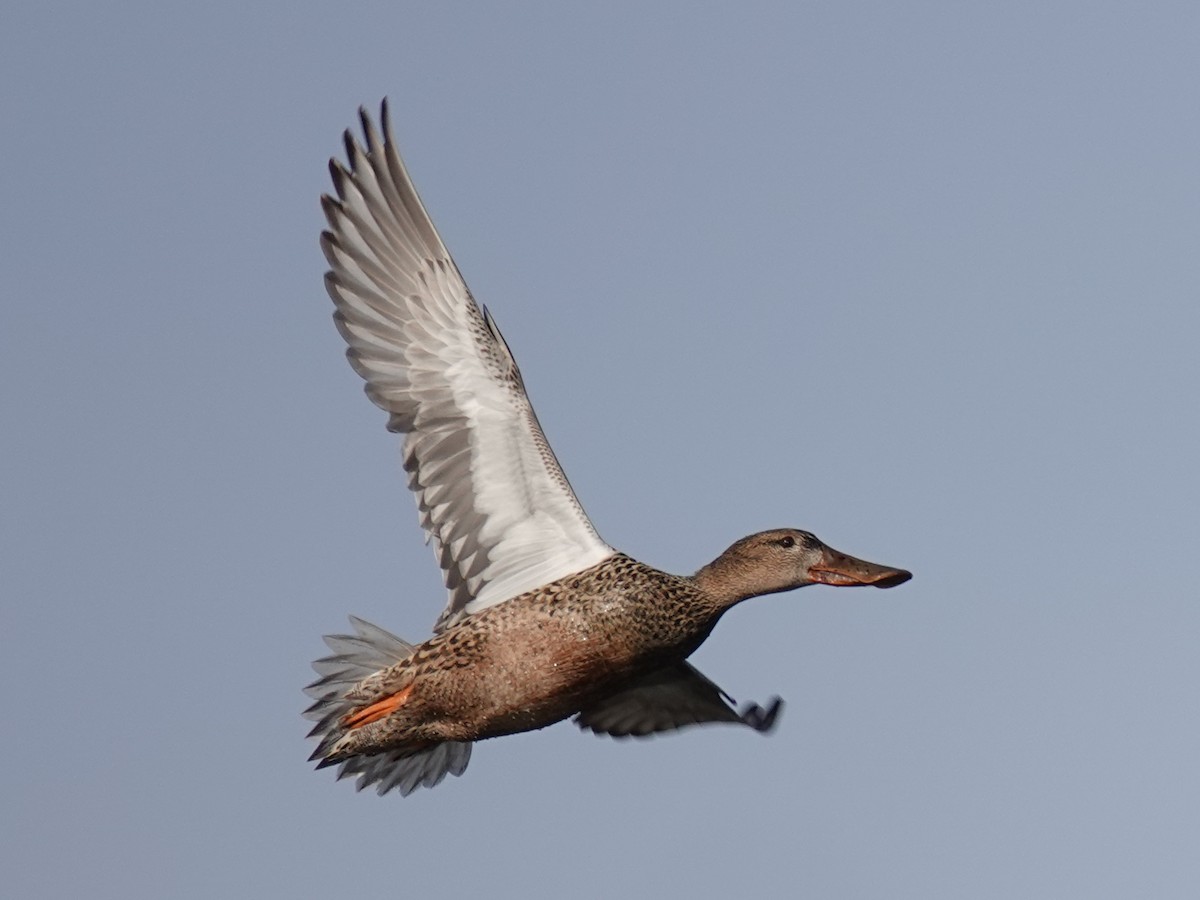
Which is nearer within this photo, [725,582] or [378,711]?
[378,711]

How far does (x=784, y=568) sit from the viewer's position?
1088 centimetres

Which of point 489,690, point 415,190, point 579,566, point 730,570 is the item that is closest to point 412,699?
point 489,690

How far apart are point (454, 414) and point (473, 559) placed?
77 cm

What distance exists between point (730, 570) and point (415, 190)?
8.55 ft

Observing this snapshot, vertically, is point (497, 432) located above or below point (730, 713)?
above

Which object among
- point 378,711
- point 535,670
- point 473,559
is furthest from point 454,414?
point 378,711

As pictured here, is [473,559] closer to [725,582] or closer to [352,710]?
[352,710]

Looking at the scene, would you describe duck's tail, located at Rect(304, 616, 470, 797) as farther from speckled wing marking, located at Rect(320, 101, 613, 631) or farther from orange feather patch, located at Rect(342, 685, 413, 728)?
speckled wing marking, located at Rect(320, 101, 613, 631)

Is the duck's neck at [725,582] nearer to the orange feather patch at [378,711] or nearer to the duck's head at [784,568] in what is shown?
the duck's head at [784,568]

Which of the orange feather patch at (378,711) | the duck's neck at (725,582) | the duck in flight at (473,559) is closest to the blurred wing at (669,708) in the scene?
the duck in flight at (473,559)

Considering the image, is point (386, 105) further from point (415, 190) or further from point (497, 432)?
point (497, 432)

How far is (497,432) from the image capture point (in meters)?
10.5

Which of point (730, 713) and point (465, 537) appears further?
point (730, 713)

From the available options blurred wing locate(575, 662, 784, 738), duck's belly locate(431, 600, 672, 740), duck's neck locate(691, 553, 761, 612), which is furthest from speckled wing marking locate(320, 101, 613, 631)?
blurred wing locate(575, 662, 784, 738)
